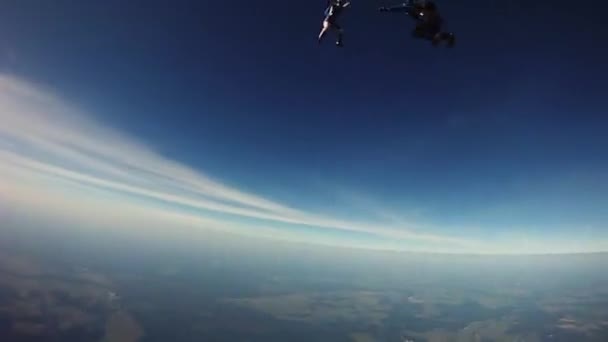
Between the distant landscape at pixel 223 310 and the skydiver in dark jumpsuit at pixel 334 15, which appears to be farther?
the distant landscape at pixel 223 310

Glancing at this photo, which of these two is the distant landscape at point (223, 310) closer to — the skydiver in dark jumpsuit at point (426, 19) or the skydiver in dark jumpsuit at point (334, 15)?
the skydiver in dark jumpsuit at point (334, 15)

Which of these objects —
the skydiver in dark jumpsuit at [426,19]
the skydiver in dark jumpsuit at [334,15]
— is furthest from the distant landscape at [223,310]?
the skydiver in dark jumpsuit at [426,19]

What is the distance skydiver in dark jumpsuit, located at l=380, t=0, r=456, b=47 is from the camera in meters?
7.73

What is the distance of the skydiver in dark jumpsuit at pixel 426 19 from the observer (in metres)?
7.73

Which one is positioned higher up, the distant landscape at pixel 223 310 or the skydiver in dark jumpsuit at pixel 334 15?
the skydiver in dark jumpsuit at pixel 334 15

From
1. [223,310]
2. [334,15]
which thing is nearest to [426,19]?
[334,15]

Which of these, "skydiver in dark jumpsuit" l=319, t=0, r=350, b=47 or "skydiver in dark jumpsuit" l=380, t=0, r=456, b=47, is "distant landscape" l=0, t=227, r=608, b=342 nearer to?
"skydiver in dark jumpsuit" l=319, t=0, r=350, b=47

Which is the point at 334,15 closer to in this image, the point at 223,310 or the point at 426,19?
the point at 426,19

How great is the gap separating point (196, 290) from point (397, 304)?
96734 millimetres

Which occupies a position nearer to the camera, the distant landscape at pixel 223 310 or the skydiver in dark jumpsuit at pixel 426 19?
the skydiver in dark jumpsuit at pixel 426 19

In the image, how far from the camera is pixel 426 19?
785 cm

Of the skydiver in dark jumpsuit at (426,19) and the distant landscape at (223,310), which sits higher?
the skydiver in dark jumpsuit at (426,19)

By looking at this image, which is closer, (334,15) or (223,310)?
(334,15)

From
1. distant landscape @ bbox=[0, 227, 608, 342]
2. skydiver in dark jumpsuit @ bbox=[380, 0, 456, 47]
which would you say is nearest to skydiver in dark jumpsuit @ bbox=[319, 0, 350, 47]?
skydiver in dark jumpsuit @ bbox=[380, 0, 456, 47]
